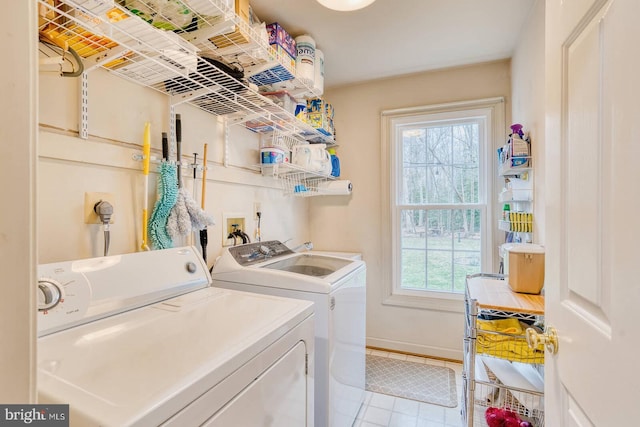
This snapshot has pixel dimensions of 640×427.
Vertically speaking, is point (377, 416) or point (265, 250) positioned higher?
point (265, 250)

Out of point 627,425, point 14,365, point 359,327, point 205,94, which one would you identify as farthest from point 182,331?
point 359,327

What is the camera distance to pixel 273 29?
181cm

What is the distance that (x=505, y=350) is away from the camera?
142cm

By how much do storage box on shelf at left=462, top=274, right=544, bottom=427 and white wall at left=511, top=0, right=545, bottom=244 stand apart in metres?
0.43

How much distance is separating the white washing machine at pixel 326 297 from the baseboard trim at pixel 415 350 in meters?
0.83

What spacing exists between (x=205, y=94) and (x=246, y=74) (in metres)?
0.31

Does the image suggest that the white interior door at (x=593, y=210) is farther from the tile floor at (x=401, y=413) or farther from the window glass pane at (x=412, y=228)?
the window glass pane at (x=412, y=228)

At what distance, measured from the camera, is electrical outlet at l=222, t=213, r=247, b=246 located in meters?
1.88

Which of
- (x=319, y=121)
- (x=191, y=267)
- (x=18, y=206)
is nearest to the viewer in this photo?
(x=18, y=206)

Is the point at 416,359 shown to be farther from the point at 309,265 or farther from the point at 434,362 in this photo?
the point at 309,265

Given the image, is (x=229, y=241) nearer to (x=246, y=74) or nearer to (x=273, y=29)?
(x=246, y=74)

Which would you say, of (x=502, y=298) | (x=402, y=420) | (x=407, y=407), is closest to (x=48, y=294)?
(x=502, y=298)

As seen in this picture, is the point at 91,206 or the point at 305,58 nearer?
the point at 91,206

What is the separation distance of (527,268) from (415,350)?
62.0 inches
